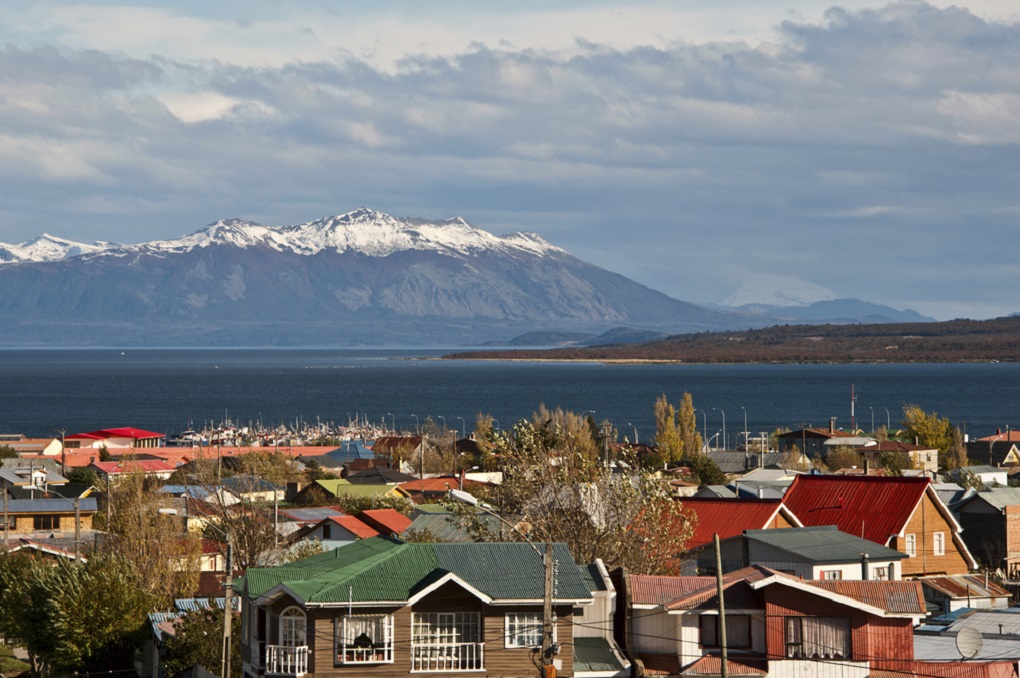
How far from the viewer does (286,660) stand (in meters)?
25.2

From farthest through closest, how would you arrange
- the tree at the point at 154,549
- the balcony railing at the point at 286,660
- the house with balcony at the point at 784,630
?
the tree at the point at 154,549
the house with balcony at the point at 784,630
the balcony railing at the point at 286,660

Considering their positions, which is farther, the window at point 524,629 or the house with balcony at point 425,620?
the window at point 524,629

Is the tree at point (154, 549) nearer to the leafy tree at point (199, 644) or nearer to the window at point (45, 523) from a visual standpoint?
the leafy tree at point (199, 644)

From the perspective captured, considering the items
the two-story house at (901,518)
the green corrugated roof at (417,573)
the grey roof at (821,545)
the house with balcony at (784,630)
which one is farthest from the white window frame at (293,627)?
the two-story house at (901,518)

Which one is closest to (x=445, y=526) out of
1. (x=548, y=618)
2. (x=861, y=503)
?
(x=861, y=503)

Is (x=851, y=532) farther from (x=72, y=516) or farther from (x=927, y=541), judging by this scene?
(x=72, y=516)

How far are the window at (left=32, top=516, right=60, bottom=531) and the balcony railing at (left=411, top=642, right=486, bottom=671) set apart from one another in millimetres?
40380

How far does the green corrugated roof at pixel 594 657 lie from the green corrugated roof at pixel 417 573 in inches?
43.9

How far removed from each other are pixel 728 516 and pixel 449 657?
17.5 m

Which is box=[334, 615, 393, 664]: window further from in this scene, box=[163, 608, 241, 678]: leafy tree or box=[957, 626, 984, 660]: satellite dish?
box=[957, 626, 984, 660]: satellite dish

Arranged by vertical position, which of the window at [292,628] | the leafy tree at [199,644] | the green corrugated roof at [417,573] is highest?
the green corrugated roof at [417,573]

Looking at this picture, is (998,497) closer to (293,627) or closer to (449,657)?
(449,657)

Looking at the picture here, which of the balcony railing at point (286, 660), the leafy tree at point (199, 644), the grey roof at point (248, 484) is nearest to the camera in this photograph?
the balcony railing at point (286, 660)

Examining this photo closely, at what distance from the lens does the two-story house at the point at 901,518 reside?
41.4 metres
